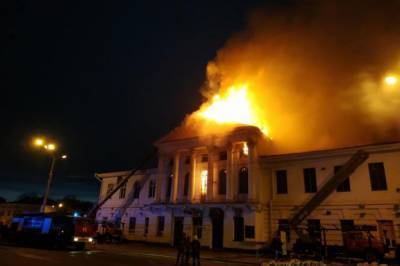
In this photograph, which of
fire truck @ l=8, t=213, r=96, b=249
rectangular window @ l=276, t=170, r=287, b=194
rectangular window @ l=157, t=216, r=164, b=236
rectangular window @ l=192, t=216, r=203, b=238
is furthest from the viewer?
rectangular window @ l=157, t=216, r=164, b=236

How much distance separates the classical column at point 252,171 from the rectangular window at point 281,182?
244cm

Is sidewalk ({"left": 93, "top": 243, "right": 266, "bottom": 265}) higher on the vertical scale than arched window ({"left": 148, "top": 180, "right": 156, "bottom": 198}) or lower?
lower

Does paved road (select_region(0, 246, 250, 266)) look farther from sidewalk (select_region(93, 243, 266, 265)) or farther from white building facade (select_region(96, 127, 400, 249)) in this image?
white building facade (select_region(96, 127, 400, 249))

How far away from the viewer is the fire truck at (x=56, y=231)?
23234mm

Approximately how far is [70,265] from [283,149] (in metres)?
26.0

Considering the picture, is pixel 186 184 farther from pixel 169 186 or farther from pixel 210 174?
pixel 210 174

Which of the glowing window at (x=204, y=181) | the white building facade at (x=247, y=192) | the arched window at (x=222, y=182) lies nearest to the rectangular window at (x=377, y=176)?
the white building facade at (x=247, y=192)

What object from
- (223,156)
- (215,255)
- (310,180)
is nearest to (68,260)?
(215,255)

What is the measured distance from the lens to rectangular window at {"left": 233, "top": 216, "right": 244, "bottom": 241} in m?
26.4

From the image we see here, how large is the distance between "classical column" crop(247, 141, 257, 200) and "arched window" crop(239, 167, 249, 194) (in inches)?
49.2

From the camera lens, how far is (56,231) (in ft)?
76.8

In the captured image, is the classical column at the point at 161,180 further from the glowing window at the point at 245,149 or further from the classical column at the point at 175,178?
the glowing window at the point at 245,149

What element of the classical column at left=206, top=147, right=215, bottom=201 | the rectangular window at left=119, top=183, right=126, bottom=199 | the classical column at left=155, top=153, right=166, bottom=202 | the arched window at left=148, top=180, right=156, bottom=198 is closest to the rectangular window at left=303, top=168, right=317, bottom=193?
the classical column at left=206, top=147, right=215, bottom=201

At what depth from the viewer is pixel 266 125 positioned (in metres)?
34.5
